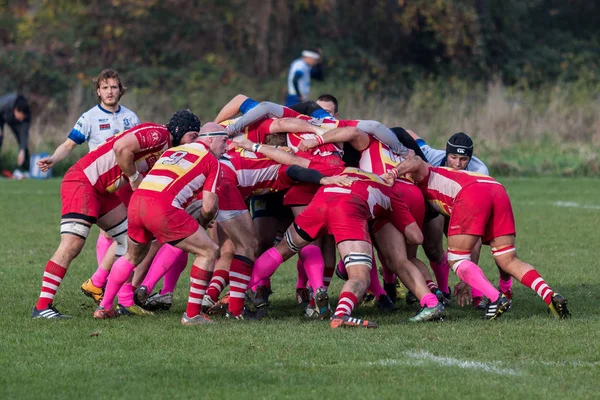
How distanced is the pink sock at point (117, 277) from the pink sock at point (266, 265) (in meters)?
1.00

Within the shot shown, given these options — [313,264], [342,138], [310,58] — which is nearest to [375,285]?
[313,264]

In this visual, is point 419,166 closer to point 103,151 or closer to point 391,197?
point 391,197

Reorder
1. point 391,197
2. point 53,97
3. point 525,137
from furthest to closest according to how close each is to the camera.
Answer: point 53,97
point 525,137
point 391,197

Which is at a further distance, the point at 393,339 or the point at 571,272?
the point at 571,272

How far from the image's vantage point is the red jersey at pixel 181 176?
26.4ft

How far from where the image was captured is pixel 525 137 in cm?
2428

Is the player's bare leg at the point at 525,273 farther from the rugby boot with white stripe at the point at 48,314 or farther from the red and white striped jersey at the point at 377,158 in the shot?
the rugby boot with white stripe at the point at 48,314

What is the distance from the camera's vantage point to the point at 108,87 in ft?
32.8

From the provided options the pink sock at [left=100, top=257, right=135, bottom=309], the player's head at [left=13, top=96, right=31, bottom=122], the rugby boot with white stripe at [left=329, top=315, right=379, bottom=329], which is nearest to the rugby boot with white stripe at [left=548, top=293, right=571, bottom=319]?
the rugby boot with white stripe at [left=329, top=315, right=379, bottom=329]

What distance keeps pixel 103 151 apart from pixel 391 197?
7.35 ft

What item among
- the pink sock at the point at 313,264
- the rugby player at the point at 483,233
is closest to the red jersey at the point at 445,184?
the rugby player at the point at 483,233

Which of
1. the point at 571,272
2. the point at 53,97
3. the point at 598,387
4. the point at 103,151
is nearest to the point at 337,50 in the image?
the point at 53,97

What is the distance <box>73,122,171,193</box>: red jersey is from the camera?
8.47 m

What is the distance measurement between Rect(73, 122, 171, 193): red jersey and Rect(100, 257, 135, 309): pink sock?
26.0 inches
